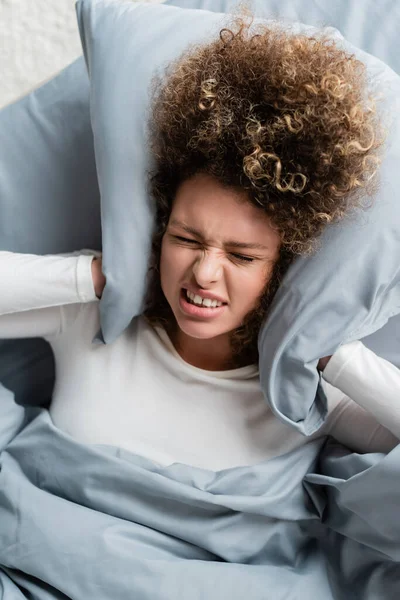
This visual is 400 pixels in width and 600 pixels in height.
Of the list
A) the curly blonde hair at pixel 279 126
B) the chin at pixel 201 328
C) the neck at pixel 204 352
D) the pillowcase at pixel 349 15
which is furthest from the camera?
the pillowcase at pixel 349 15

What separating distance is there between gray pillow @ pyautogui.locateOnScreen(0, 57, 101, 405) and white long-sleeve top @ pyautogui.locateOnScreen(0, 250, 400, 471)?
93 mm

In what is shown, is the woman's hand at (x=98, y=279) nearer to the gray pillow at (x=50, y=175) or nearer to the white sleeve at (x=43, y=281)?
the white sleeve at (x=43, y=281)

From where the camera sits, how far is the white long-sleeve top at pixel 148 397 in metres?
1.07

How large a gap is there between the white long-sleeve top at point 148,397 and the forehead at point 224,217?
21 cm

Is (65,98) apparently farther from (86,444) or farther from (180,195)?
(86,444)

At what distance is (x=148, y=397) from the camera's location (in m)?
1.11

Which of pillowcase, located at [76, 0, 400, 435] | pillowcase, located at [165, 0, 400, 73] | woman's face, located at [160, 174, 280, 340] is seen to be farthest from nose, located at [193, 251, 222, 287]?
pillowcase, located at [165, 0, 400, 73]

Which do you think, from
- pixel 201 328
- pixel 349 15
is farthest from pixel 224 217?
pixel 349 15

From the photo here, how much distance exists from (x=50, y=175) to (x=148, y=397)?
38 centimetres

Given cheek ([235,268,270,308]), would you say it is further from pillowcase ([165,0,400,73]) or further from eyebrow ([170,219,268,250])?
pillowcase ([165,0,400,73])

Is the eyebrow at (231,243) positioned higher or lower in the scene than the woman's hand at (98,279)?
higher

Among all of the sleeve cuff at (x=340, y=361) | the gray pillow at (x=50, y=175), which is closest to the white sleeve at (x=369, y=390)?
the sleeve cuff at (x=340, y=361)

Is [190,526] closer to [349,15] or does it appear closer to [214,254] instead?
[214,254]

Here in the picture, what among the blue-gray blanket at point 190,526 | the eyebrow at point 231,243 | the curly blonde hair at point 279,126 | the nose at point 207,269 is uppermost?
the curly blonde hair at point 279,126
